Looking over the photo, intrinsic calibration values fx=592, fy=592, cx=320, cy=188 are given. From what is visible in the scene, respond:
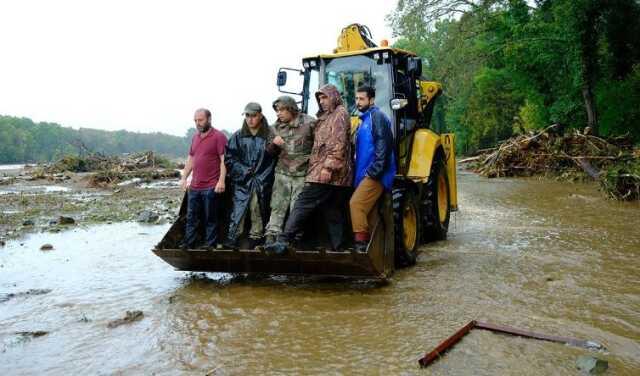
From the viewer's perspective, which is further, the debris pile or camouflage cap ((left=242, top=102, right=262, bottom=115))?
the debris pile

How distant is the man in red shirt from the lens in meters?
6.43

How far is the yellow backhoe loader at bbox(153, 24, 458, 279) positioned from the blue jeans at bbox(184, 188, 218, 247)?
22cm

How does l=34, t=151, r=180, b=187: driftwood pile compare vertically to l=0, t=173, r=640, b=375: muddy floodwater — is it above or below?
above

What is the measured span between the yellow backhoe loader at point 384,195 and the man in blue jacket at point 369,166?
164 millimetres

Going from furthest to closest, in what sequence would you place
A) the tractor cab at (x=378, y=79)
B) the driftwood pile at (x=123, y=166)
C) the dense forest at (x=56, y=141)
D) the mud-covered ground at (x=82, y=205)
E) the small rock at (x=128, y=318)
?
the dense forest at (x=56, y=141) → the driftwood pile at (x=123, y=166) → the mud-covered ground at (x=82, y=205) → the tractor cab at (x=378, y=79) → the small rock at (x=128, y=318)

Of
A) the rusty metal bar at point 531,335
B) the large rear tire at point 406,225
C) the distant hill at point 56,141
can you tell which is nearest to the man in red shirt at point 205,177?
the large rear tire at point 406,225

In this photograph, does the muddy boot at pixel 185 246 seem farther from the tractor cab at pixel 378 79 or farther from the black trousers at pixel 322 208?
the tractor cab at pixel 378 79

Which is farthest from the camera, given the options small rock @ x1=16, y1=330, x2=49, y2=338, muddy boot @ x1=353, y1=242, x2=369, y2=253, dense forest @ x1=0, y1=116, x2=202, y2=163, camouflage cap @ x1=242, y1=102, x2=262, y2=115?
dense forest @ x1=0, y1=116, x2=202, y2=163

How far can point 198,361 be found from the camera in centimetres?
427

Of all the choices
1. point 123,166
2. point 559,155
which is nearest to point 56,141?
point 123,166

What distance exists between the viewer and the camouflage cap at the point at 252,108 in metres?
6.36

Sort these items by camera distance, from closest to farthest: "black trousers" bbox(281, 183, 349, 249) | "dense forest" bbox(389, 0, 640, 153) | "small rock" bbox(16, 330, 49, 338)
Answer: "small rock" bbox(16, 330, 49, 338), "black trousers" bbox(281, 183, 349, 249), "dense forest" bbox(389, 0, 640, 153)

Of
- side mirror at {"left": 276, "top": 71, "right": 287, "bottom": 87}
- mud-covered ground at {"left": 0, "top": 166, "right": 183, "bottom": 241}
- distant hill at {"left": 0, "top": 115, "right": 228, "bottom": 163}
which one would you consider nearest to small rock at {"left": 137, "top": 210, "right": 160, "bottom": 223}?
mud-covered ground at {"left": 0, "top": 166, "right": 183, "bottom": 241}

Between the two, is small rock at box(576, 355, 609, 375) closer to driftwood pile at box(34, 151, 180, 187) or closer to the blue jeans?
the blue jeans
